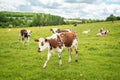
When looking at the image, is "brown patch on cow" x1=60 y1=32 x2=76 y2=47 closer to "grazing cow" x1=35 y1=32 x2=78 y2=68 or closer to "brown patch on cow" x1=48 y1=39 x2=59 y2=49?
"grazing cow" x1=35 y1=32 x2=78 y2=68

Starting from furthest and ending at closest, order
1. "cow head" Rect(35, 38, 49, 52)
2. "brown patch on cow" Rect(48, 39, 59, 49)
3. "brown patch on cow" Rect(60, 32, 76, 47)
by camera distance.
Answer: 1. "brown patch on cow" Rect(60, 32, 76, 47)
2. "brown patch on cow" Rect(48, 39, 59, 49)
3. "cow head" Rect(35, 38, 49, 52)

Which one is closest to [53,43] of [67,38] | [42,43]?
[42,43]

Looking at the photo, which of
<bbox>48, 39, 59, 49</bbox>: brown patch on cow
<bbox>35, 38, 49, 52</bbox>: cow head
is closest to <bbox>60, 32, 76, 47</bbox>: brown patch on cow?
<bbox>48, 39, 59, 49</bbox>: brown patch on cow

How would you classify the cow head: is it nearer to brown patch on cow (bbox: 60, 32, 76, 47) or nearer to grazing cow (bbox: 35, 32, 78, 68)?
grazing cow (bbox: 35, 32, 78, 68)

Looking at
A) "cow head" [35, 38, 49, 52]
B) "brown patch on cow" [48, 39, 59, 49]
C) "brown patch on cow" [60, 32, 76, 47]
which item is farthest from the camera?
"brown patch on cow" [60, 32, 76, 47]

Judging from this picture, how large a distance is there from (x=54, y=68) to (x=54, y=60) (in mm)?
2782

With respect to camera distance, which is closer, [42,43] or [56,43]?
[42,43]

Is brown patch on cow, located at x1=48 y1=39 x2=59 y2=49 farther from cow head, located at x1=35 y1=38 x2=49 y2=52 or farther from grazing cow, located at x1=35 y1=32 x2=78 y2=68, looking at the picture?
cow head, located at x1=35 y1=38 x2=49 y2=52

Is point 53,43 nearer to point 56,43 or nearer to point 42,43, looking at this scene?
point 56,43

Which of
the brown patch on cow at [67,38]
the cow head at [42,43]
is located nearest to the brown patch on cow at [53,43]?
the cow head at [42,43]

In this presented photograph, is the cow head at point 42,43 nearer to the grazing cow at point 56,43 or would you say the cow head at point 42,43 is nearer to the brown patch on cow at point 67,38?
the grazing cow at point 56,43

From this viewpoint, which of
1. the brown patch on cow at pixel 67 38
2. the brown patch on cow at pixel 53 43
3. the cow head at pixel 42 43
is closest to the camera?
the cow head at pixel 42 43

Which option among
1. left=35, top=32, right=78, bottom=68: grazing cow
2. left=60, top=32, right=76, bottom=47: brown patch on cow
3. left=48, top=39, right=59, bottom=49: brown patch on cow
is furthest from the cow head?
left=60, top=32, right=76, bottom=47: brown patch on cow

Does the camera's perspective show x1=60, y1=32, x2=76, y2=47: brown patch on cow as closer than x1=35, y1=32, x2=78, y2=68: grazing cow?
No
